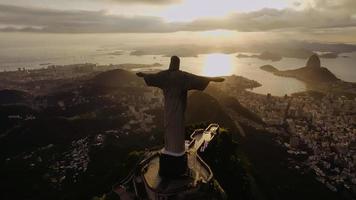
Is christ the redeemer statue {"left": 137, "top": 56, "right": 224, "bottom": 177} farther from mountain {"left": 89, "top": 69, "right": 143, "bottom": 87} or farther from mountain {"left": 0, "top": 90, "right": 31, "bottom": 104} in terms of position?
mountain {"left": 89, "top": 69, "right": 143, "bottom": 87}

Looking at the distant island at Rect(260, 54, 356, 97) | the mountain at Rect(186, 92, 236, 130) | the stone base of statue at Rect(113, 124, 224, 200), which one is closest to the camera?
the stone base of statue at Rect(113, 124, 224, 200)

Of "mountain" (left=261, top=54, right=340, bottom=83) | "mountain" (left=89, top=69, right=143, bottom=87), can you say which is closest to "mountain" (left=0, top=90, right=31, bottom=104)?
"mountain" (left=89, top=69, right=143, bottom=87)

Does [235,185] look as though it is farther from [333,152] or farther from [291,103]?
[291,103]

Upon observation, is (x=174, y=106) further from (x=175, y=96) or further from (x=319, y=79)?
(x=319, y=79)

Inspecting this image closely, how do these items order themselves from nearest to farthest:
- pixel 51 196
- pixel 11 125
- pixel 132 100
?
pixel 51 196 → pixel 11 125 → pixel 132 100

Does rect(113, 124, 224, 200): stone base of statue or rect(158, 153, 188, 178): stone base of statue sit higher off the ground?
rect(158, 153, 188, 178): stone base of statue

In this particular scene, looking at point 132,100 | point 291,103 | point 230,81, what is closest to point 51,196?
point 132,100

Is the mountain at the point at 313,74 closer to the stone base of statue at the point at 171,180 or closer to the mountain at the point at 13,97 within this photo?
the mountain at the point at 13,97

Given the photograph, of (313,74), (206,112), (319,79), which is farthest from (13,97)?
(313,74)
